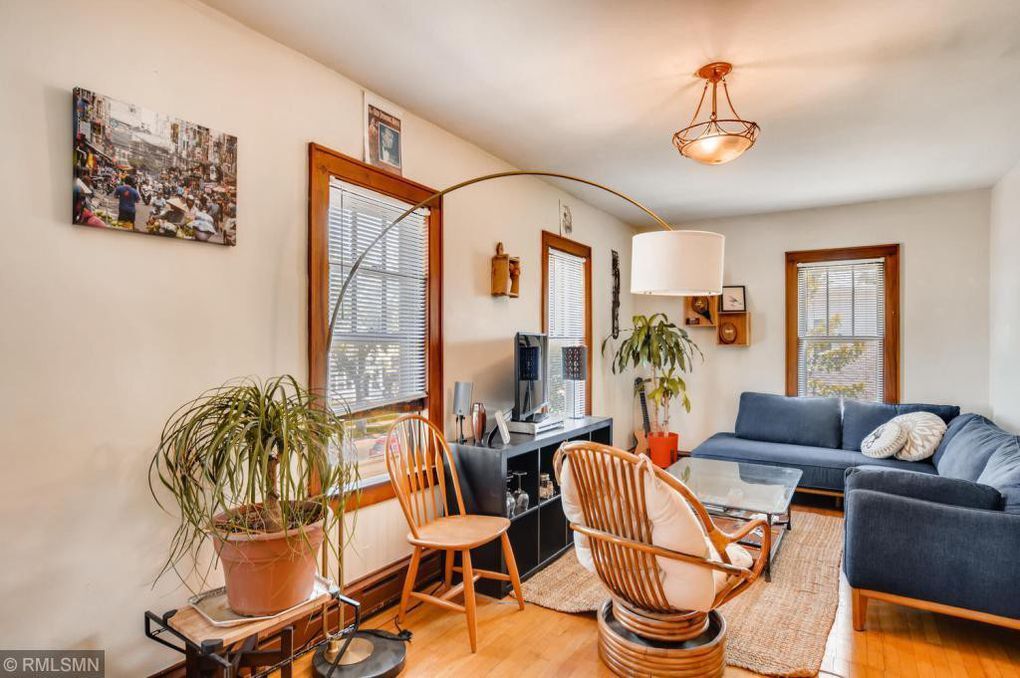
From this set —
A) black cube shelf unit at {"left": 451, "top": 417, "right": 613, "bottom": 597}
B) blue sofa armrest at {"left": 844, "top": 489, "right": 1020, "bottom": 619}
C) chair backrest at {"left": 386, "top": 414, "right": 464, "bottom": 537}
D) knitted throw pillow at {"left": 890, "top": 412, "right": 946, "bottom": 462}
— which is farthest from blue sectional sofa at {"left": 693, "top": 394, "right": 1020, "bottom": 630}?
chair backrest at {"left": 386, "top": 414, "right": 464, "bottom": 537}

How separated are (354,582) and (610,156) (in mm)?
2962

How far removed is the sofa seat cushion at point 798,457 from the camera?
4.43 meters

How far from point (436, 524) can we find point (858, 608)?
1.96 m

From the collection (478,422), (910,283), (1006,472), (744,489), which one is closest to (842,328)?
(910,283)

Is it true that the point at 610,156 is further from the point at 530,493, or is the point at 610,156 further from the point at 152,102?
the point at 152,102

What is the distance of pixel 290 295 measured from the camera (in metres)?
2.47

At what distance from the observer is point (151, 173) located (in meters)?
1.97

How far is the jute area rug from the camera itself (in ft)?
7.98

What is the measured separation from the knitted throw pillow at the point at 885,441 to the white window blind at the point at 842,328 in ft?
2.34

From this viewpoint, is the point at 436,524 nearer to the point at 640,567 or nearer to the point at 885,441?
the point at 640,567

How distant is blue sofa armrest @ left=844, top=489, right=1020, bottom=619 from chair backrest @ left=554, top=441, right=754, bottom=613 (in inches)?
33.8

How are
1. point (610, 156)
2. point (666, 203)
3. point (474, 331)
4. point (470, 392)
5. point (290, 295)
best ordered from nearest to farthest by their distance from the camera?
point (290, 295) → point (470, 392) → point (474, 331) → point (610, 156) → point (666, 203)

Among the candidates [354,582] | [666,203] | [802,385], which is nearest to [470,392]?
[354,582]

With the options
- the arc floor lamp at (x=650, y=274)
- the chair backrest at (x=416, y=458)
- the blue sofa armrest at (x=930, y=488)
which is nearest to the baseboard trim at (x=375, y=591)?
the arc floor lamp at (x=650, y=274)
